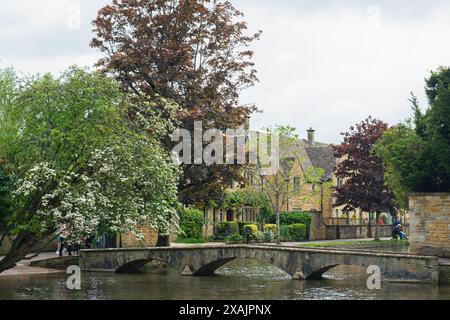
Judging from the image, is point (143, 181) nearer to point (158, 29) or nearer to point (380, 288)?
point (380, 288)

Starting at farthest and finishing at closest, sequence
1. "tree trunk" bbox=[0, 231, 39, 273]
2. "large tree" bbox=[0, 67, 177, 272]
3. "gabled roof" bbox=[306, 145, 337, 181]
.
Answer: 1. "gabled roof" bbox=[306, 145, 337, 181]
2. "tree trunk" bbox=[0, 231, 39, 273]
3. "large tree" bbox=[0, 67, 177, 272]

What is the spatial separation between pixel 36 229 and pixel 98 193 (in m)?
2.47

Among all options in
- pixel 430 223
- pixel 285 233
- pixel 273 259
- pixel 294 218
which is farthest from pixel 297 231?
pixel 273 259

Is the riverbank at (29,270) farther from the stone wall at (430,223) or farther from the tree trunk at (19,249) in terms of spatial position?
the stone wall at (430,223)

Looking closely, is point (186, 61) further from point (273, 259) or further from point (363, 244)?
point (363, 244)

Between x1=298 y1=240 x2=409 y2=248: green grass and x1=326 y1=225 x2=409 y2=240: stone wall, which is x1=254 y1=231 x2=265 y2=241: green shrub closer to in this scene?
x1=298 y1=240 x2=409 y2=248: green grass

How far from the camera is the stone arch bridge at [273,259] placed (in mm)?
30734

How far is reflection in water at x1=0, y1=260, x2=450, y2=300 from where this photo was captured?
2836 centimetres

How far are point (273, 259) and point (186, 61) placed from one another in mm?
12850

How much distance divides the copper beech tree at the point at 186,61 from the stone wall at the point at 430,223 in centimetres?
1078

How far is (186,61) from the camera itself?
41406 millimetres

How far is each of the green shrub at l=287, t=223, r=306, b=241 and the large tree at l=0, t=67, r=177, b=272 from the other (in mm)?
39743

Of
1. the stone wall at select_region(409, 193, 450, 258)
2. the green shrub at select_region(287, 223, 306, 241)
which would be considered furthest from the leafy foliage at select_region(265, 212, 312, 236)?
the stone wall at select_region(409, 193, 450, 258)

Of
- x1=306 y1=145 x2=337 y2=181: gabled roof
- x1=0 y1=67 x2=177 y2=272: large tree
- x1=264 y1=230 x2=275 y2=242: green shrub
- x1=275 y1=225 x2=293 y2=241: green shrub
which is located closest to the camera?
x1=0 y1=67 x2=177 y2=272: large tree
